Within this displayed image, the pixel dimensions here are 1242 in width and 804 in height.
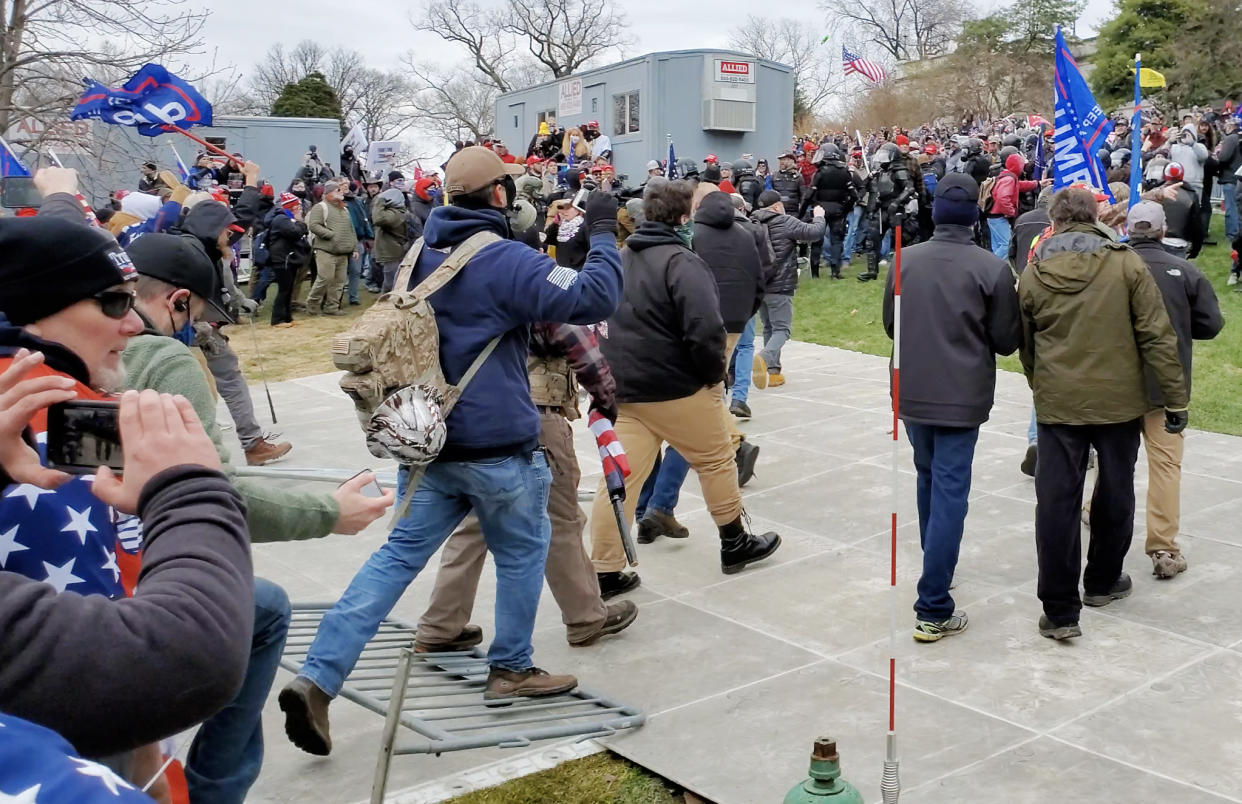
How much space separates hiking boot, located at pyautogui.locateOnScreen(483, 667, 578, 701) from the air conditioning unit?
25.6 meters

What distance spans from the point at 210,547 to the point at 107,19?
17.9 m

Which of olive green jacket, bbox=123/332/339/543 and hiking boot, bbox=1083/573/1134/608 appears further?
hiking boot, bbox=1083/573/1134/608

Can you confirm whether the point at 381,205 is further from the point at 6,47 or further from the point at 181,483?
the point at 181,483

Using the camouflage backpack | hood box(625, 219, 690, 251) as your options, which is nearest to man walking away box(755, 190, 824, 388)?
hood box(625, 219, 690, 251)

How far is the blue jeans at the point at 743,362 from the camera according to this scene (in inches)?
381

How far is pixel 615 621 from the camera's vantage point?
5.57m

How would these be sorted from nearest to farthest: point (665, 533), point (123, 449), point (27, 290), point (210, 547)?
point (210, 547) → point (123, 449) → point (27, 290) → point (665, 533)

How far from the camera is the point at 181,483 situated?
162cm

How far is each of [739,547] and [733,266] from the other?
317cm

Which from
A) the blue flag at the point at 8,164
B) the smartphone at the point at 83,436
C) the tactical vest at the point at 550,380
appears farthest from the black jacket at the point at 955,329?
the blue flag at the point at 8,164

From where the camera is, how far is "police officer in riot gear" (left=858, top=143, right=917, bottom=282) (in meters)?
18.7

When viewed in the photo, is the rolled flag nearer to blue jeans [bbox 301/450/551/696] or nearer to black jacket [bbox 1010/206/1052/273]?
blue jeans [bbox 301/450/551/696]

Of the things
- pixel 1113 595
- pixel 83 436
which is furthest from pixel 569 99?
pixel 83 436

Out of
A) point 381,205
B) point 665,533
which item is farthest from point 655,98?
point 665,533
